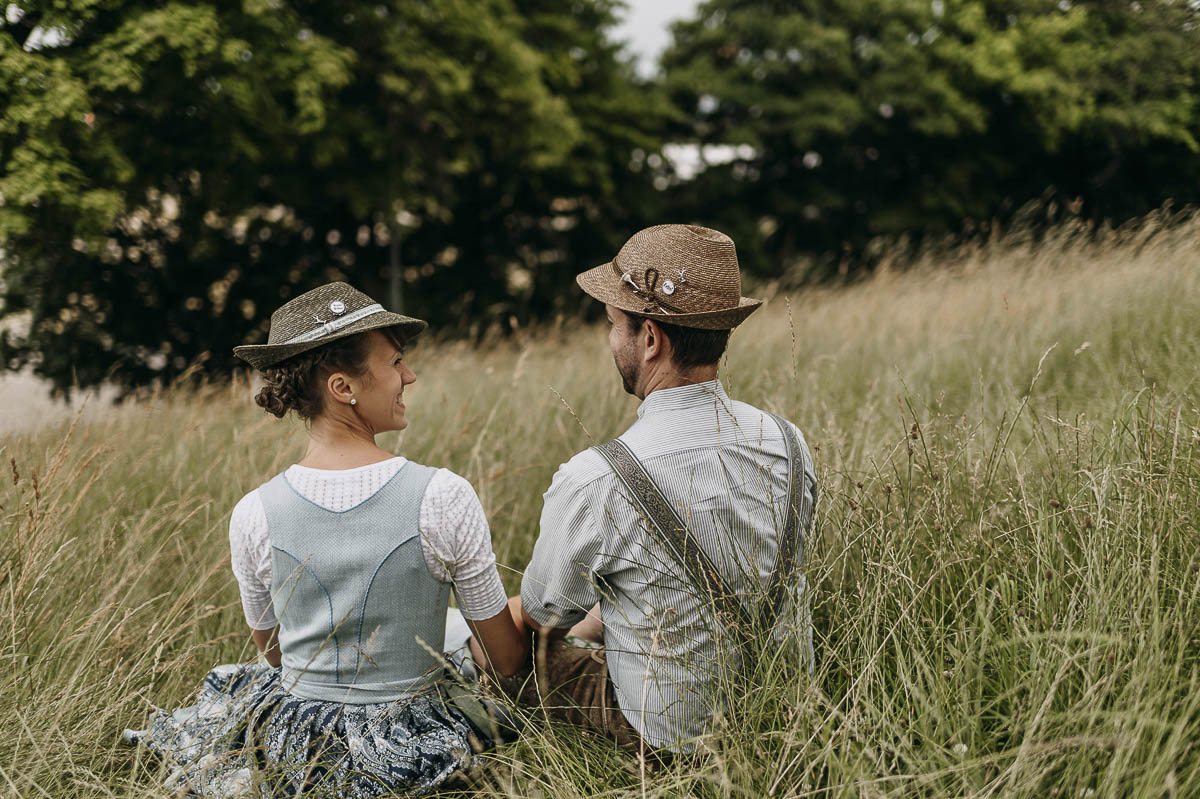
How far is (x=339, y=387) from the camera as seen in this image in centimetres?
202

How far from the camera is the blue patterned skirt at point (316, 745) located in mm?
1938

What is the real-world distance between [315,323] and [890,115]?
17.9 meters

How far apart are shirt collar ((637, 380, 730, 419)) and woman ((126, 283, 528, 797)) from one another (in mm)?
510

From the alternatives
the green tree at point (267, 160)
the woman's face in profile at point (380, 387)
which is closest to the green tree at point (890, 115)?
the green tree at point (267, 160)

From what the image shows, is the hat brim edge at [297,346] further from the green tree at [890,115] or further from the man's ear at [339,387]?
the green tree at [890,115]

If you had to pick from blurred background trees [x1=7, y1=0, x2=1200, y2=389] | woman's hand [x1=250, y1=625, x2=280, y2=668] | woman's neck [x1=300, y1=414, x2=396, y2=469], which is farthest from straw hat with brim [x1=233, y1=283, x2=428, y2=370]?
blurred background trees [x1=7, y1=0, x2=1200, y2=389]

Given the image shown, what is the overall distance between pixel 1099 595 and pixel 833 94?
16571 millimetres

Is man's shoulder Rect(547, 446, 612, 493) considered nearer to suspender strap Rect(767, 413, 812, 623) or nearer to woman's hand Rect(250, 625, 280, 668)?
suspender strap Rect(767, 413, 812, 623)

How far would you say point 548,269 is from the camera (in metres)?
17.6

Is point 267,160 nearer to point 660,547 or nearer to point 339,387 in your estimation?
point 339,387

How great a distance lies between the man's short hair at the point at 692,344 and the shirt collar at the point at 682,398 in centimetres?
6

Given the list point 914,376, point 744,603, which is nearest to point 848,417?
point 914,376

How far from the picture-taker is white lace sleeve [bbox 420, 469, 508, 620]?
77.0 inches

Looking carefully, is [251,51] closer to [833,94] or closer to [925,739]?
[925,739]
